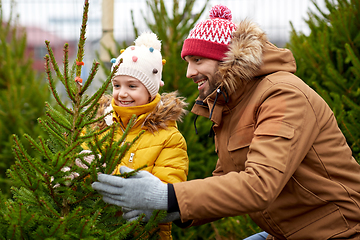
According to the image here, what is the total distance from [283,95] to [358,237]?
81cm

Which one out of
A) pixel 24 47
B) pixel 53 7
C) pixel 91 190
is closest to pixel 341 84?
pixel 91 190

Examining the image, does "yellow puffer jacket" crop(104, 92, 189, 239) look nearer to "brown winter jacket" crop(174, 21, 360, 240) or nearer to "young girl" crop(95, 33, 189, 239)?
"young girl" crop(95, 33, 189, 239)

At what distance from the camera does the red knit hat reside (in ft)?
6.82

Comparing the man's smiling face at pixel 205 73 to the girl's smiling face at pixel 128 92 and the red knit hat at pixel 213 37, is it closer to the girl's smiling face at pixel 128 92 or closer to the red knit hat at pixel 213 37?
the red knit hat at pixel 213 37

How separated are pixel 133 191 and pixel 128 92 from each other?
1177mm

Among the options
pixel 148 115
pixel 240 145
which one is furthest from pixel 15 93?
pixel 240 145

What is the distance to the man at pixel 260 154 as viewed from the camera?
1.51 meters

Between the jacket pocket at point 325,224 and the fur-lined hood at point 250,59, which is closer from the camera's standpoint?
the jacket pocket at point 325,224

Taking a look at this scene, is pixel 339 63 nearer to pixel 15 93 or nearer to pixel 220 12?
pixel 220 12

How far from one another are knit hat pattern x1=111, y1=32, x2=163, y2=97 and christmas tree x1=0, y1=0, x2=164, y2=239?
2.94 ft

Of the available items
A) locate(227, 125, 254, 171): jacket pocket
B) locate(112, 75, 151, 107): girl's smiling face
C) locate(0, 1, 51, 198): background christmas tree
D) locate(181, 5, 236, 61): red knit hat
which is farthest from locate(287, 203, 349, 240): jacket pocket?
locate(0, 1, 51, 198): background christmas tree

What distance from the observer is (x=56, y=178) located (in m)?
1.43

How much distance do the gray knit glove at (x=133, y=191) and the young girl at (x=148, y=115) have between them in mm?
784

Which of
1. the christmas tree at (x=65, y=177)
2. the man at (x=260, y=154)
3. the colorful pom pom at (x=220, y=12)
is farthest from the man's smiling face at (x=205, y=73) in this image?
the christmas tree at (x=65, y=177)
